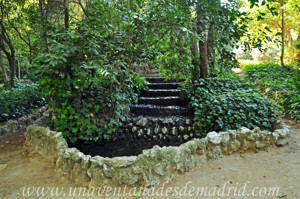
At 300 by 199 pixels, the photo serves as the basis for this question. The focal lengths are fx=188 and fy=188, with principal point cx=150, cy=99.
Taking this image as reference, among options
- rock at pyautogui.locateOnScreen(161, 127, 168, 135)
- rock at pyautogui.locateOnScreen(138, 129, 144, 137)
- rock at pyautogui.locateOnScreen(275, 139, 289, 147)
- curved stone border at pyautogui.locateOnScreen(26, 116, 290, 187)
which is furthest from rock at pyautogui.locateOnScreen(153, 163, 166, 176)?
rock at pyautogui.locateOnScreen(275, 139, 289, 147)

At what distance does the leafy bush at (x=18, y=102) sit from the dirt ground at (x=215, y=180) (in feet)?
6.63

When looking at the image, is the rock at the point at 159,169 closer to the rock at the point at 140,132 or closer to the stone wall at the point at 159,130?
the stone wall at the point at 159,130

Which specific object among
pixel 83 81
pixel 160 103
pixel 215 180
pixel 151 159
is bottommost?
pixel 215 180

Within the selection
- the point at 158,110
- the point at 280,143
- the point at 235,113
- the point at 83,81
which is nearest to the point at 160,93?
the point at 158,110

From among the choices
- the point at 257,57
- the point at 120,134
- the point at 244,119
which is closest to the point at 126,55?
the point at 120,134

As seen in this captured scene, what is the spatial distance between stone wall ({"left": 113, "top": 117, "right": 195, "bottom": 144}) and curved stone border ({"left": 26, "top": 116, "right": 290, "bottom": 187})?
1133 millimetres

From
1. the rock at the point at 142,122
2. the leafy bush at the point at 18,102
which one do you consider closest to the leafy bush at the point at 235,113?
the rock at the point at 142,122

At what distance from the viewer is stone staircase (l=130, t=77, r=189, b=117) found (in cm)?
492

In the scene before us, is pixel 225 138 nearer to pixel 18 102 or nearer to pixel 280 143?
pixel 280 143

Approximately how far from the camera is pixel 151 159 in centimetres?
248

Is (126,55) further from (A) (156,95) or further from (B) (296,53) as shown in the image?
(B) (296,53)

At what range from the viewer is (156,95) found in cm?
595

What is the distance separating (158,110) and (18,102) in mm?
3871

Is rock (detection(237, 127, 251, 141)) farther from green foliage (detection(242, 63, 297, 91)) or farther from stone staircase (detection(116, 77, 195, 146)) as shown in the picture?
green foliage (detection(242, 63, 297, 91))
